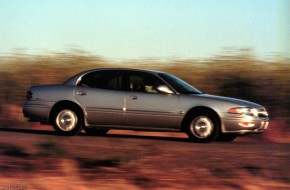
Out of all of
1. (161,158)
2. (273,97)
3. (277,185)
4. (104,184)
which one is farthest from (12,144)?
(273,97)

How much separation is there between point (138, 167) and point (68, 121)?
520 centimetres

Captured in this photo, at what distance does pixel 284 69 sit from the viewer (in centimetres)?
2052

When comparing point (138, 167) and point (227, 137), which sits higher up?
point (138, 167)

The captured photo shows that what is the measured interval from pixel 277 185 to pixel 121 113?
598 centimetres

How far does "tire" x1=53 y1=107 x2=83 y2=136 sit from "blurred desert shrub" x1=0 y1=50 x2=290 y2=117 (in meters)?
6.98

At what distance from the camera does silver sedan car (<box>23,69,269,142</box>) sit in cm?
1360

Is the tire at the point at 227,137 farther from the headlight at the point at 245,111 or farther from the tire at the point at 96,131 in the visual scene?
the tire at the point at 96,131

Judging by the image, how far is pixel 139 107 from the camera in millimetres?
13992

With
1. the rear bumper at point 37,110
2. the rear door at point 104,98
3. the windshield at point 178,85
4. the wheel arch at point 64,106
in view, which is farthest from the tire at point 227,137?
the rear bumper at point 37,110

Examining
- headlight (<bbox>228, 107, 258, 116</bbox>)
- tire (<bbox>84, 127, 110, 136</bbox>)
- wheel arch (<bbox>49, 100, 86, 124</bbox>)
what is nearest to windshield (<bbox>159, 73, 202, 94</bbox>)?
headlight (<bbox>228, 107, 258, 116</bbox>)

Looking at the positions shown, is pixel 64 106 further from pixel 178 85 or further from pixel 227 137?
pixel 227 137

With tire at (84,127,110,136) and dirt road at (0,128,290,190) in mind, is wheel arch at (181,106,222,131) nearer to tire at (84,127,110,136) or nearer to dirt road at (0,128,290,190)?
dirt road at (0,128,290,190)

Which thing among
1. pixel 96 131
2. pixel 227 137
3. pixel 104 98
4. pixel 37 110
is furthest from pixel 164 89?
pixel 37 110

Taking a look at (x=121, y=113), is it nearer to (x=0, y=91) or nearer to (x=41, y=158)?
(x=41, y=158)
